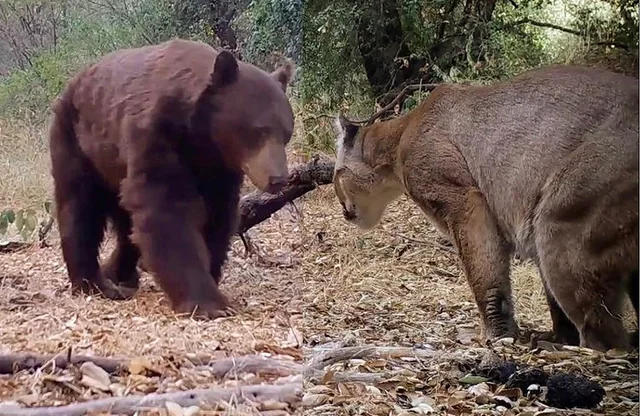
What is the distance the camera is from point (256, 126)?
1842 mm

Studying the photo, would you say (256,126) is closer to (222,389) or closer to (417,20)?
(417,20)

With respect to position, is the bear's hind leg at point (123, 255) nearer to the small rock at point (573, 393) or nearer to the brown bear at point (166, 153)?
the brown bear at point (166, 153)

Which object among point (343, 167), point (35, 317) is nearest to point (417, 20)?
point (343, 167)

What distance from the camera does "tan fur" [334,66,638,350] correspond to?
63.1 inches

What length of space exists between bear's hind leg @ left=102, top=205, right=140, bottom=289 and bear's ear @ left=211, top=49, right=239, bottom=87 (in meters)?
0.30

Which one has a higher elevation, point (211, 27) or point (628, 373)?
point (211, 27)

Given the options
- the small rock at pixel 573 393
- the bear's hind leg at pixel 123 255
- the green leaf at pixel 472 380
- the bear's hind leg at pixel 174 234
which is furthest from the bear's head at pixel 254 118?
the small rock at pixel 573 393

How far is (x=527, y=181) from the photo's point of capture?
196cm

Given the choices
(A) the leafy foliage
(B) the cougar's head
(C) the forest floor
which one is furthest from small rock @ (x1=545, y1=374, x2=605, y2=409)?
(A) the leafy foliage

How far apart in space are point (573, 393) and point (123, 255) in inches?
33.2

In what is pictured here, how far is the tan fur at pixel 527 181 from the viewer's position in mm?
1603

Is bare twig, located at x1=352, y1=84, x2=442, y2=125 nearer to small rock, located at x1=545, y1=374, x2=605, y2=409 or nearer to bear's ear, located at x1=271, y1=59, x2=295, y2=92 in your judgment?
bear's ear, located at x1=271, y1=59, x2=295, y2=92

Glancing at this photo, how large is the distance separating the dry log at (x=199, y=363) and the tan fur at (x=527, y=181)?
14.8 inches

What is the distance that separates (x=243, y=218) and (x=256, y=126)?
6.8 inches
